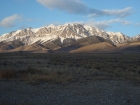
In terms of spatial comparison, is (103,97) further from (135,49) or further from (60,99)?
(135,49)

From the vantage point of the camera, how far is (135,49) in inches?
6875

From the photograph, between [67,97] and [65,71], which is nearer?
[67,97]

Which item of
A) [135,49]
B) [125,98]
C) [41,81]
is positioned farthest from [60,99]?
[135,49]

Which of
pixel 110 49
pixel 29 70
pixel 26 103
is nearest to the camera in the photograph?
pixel 26 103

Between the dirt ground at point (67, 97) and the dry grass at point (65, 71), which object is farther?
the dry grass at point (65, 71)

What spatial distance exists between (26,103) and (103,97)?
5.01 metres

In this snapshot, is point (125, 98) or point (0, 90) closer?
point (125, 98)

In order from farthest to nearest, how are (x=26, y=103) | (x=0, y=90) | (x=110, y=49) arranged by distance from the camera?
(x=110, y=49), (x=0, y=90), (x=26, y=103)

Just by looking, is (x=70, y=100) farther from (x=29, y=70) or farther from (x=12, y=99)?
(x=29, y=70)

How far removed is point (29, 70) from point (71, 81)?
9219 mm

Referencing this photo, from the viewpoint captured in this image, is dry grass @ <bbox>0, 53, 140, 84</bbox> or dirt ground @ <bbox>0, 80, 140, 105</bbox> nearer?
dirt ground @ <bbox>0, 80, 140, 105</bbox>

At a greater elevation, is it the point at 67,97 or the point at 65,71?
the point at 67,97

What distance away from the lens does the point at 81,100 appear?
1441 cm

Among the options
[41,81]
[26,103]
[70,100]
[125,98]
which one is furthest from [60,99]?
[41,81]
